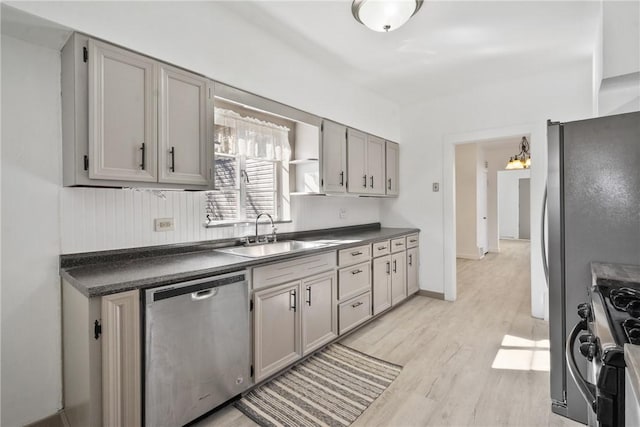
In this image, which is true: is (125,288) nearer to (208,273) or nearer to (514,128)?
(208,273)

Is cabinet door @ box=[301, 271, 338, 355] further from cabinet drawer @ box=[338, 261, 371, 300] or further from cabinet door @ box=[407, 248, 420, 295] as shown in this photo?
cabinet door @ box=[407, 248, 420, 295]

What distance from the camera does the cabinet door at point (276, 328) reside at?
6.61 feet

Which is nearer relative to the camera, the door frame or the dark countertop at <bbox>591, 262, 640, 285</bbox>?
the dark countertop at <bbox>591, 262, 640, 285</bbox>

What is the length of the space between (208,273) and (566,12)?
315 cm

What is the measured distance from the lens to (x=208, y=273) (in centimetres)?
172

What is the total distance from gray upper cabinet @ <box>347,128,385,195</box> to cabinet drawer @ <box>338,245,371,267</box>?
2.34 feet

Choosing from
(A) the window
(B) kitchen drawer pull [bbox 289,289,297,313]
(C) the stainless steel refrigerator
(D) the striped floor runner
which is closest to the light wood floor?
(D) the striped floor runner

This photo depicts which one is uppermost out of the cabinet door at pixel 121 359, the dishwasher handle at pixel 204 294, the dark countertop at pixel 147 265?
the dark countertop at pixel 147 265

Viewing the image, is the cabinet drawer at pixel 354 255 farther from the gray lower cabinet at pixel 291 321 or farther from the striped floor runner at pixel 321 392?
the striped floor runner at pixel 321 392

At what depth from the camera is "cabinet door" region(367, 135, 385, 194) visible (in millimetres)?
3732

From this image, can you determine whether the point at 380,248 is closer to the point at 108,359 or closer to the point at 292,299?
the point at 292,299

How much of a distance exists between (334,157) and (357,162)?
0.43 meters

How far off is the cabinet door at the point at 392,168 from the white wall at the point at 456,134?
0.10 metres

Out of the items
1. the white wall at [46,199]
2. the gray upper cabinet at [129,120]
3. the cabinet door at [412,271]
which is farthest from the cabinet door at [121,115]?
the cabinet door at [412,271]
